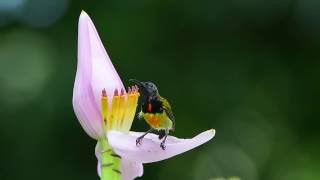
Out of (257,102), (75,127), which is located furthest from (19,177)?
(257,102)

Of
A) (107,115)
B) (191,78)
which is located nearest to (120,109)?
(107,115)

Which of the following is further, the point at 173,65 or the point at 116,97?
the point at 173,65

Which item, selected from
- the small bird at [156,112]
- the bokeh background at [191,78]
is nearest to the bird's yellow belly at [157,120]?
the small bird at [156,112]

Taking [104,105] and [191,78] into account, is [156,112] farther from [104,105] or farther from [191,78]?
[191,78]

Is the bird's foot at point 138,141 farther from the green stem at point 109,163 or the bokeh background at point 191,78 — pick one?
the bokeh background at point 191,78

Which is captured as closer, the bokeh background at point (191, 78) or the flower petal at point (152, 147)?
the flower petal at point (152, 147)

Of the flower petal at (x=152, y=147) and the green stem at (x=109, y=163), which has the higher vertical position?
the flower petal at (x=152, y=147)

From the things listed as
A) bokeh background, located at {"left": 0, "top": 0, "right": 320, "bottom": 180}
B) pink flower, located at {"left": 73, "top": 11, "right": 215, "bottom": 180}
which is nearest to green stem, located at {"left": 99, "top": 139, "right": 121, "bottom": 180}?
pink flower, located at {"left": 73, "top": 11, "right": 215, "bottom": 180}

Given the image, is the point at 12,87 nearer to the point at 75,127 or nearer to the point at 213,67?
the point at 75,127
